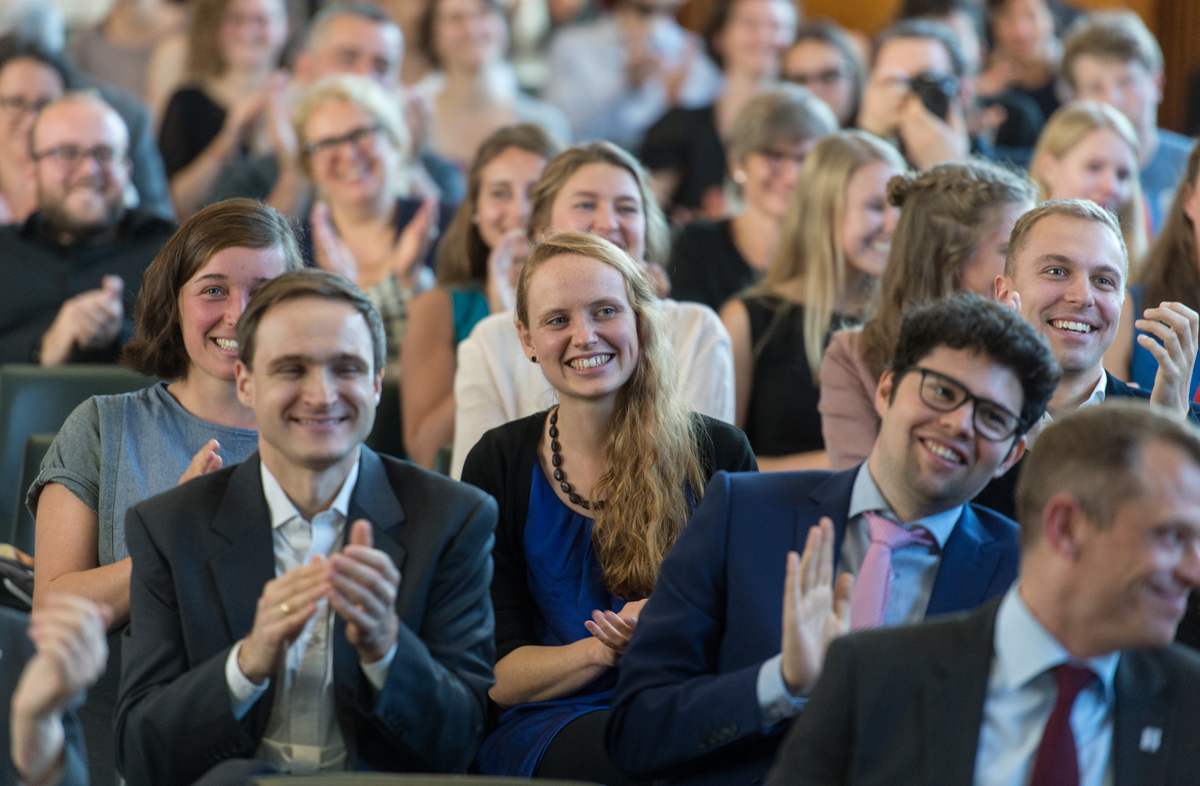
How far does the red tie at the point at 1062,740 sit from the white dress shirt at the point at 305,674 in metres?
0.85

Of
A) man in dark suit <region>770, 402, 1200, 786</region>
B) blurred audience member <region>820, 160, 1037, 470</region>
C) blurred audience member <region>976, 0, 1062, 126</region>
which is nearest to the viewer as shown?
man in dark suit <region>770, 402, 1200, 786</region>

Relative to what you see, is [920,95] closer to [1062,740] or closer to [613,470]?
[613,470]

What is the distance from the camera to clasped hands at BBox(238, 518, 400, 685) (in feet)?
5.11

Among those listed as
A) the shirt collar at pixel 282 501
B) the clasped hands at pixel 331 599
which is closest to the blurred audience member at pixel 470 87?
the shirt collar at pixel 282 501

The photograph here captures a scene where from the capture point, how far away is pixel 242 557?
68.1 inches

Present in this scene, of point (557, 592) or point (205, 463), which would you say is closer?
point (205, 463)

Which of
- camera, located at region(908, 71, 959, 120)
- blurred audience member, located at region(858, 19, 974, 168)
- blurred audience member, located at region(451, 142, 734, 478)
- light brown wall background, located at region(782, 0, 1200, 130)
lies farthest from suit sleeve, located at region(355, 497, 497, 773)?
light brown wall background, located at region(782, 0, 1200, 130)

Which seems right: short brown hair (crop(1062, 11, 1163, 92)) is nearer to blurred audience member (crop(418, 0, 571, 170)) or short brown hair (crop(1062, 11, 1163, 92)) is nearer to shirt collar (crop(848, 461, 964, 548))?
blurred audience member (crop(418, 0, 571, 170))

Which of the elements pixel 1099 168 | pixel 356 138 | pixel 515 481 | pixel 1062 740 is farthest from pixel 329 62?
pixel 1062 740

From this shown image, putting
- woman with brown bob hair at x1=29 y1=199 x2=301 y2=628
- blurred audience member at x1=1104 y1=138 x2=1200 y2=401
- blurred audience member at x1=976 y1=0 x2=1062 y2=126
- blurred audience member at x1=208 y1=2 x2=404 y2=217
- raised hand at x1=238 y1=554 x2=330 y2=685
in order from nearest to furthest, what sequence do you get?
raised hand at x1=238 y1=554 x2=330 y2=685, woman with brown bob hair at x1=29 y1=199 x2=301 y2=628, blurred audience member at x1=1104 y1=138 x2=1200 y2=401, blurred audience member at x1=208 y1=2 x2=404 y2=217, blurred audience member at x1=976 y1=0 x2=1062 y2=126

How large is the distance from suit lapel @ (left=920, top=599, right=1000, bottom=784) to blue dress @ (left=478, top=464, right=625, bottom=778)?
0.75 m

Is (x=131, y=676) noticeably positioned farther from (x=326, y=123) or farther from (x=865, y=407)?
(x=326, y=123)

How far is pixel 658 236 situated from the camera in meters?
3.24

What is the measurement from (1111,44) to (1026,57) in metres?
1.08
